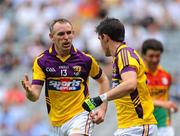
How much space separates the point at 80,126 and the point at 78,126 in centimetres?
3

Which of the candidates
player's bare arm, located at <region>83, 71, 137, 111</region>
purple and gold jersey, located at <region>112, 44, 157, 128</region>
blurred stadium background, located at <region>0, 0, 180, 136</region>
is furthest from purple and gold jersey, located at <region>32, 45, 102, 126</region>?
blurred stadium background, located at <region>0, 0, 180, 136</region>

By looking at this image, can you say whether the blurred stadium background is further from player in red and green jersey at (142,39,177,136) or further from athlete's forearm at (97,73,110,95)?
athlete's forearm at (97,73,110,95)

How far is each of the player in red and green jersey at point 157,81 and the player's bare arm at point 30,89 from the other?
223 cm

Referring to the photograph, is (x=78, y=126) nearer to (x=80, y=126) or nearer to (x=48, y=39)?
(x=80, y=126)

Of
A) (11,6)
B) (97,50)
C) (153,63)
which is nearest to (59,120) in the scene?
(153,63)

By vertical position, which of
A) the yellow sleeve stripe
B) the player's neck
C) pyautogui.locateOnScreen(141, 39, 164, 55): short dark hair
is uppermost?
pyautogui.locateOnScreen(141, 39, 164, 55): short dark hair

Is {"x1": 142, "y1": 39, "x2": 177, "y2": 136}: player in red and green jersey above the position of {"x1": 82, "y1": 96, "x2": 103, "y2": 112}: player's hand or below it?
above

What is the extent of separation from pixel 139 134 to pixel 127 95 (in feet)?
1.64

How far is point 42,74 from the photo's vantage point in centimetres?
1008

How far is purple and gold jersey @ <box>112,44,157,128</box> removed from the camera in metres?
8.91

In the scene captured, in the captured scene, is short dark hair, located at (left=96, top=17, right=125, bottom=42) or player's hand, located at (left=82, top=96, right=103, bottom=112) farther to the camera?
short dark hair, located at (left=96, top=17, right=125, bottom=42)

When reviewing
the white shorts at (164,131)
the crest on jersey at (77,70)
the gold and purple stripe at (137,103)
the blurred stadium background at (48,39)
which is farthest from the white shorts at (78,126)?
the blurred stadium background at (48,39)

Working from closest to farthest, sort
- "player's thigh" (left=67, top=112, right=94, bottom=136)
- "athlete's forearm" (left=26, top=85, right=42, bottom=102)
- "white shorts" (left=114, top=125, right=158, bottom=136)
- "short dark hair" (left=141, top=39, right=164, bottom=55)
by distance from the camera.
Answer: "white shorts" (left=114, top=125, right=158, bottom=136) → "athlete's forearm" (left=26, top=85, right=42, bottom=102) → "player's thigh" (left=67, top=112, right=94, bottom=136) → "short dark hair" (left=141, top=39, right=164, bottom=55)

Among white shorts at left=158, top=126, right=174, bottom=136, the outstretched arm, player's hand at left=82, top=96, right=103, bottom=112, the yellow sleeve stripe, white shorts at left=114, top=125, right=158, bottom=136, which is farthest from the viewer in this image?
white shorts at left=158, top=126, right=174, bottom=136
